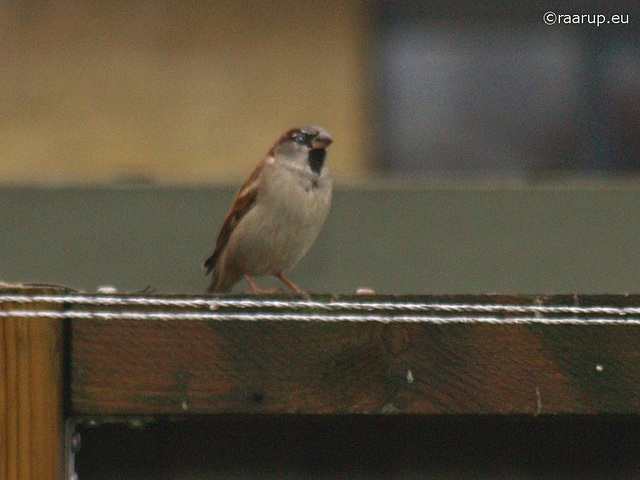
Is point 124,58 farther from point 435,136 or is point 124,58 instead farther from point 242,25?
point 435,136

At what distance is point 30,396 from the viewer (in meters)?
1.48

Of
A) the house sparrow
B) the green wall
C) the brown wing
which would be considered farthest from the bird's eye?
the green wall

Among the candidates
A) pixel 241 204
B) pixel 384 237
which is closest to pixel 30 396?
pixel 241 204

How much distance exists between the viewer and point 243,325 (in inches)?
59.9

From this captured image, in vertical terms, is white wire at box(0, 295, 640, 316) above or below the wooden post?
above

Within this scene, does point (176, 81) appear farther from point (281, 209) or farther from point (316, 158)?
point (281, 209)

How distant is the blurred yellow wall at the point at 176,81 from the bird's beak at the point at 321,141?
6.22 feet

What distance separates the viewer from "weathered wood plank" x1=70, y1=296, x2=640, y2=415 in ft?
4.94

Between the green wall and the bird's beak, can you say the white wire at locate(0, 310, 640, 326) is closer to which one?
the bird's beak

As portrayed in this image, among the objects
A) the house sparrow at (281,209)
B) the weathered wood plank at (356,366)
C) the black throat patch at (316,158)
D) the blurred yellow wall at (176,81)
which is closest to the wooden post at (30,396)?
the weathered wood plank at (356,366)

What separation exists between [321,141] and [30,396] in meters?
3.07

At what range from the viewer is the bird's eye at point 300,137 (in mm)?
4540

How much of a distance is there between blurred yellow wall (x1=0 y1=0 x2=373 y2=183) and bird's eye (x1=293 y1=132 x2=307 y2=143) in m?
1.83

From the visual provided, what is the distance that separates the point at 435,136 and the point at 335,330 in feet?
17.1
